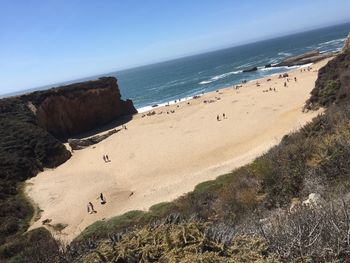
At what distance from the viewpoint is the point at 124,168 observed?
1284 inches

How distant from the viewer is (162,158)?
1283 inches

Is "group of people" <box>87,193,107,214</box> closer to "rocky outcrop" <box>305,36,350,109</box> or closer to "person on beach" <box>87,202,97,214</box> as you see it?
"person on beach" <box>87,202,97,214</box>

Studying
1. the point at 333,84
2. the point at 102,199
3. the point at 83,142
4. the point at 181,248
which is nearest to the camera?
the point at 181,248

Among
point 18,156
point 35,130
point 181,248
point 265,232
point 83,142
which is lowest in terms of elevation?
point 83,142

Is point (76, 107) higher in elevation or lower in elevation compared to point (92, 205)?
higher

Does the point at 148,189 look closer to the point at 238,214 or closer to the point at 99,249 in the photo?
the point at 238,214

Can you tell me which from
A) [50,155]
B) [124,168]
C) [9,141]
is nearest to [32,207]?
[124,168]

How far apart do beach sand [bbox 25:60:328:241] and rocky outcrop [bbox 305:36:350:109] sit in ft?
5.05

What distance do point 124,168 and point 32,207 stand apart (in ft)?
26.4

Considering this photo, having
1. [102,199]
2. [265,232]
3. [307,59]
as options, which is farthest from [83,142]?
[307,59]

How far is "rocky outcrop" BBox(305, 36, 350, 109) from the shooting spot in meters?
29.1

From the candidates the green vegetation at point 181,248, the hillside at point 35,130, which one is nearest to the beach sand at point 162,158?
the hillside at point 35,130

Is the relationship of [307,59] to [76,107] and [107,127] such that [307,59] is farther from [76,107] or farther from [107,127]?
[76,107]

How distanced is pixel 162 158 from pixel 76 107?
2301cm
